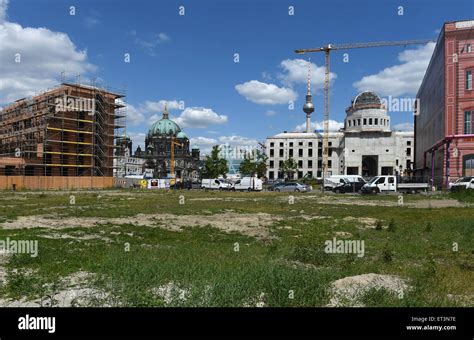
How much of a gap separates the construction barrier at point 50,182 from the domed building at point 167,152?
66911 millimetres

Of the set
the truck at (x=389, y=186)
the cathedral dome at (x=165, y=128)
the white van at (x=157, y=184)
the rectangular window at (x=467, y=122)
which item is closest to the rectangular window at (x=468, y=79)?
the rectangular window at (x=467, y=122)

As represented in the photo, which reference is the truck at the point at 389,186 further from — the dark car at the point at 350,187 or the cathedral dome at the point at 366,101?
the cathedral dome at the point at 366,101

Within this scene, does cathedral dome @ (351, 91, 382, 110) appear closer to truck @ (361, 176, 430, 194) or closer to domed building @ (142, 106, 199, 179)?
domed building @ (142, 106, 199, 179)

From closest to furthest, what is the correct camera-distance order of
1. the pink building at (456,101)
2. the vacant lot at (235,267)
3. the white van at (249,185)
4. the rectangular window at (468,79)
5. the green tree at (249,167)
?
the vacant lot at (235,267), the pink building at (456,101), the rectangular window at (468,79), the white van at (249,185), the green tree at (249,167)

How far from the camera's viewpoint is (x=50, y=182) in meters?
61.0

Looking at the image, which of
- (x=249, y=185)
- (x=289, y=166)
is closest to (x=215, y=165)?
(x=249, y=185)

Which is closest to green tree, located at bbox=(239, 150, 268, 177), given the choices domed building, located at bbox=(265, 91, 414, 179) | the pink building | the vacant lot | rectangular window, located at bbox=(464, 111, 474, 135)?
domed building, located at bbox=(265, 91, 414, 179)

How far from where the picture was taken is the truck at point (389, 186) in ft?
144

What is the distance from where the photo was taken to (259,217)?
19.3 meters

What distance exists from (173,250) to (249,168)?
280 feet

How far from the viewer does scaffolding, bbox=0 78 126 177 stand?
6328 centimetres

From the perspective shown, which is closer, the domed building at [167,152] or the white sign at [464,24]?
the white sign at [464,24]
